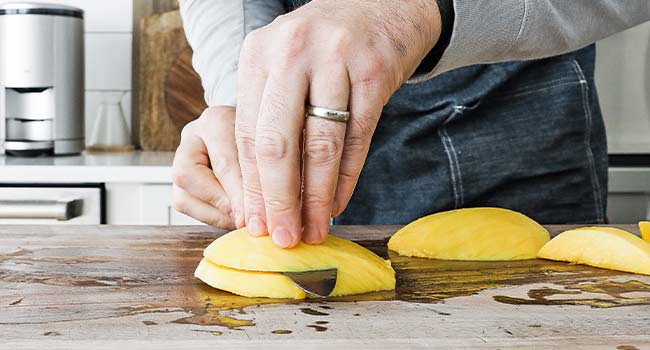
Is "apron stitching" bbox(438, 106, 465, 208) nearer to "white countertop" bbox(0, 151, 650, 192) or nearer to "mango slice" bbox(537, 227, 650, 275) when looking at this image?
"mango slice" bbox(537, 227, 650, 275)

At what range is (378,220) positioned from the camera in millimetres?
1555

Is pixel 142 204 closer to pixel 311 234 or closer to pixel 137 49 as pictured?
pixel 137 49

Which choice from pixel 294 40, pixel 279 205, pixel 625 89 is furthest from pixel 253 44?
pixel 625 89

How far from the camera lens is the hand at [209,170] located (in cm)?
114

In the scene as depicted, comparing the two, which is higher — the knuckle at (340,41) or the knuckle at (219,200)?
the knuckle at (340,41)

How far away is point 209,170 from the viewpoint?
3.91 feet

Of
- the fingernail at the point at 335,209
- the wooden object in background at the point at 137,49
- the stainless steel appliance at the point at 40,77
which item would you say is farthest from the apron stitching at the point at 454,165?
the wooden object in background at the point at 137,49

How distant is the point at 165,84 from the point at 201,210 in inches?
48.4

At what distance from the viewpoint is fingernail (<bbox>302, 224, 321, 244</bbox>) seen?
2.91ft

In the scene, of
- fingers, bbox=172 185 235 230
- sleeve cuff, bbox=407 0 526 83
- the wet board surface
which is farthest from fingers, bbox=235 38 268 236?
fingers, bbox=172 185 235 230

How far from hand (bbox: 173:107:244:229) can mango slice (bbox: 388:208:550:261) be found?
0.24m

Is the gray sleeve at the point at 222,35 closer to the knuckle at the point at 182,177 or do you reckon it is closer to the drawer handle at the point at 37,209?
the knuckle at the point at 182,177

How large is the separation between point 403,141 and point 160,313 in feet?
2.66

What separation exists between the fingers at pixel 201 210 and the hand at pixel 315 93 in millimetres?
320
